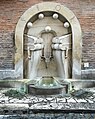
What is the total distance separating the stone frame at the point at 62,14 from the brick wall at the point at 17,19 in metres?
0.11

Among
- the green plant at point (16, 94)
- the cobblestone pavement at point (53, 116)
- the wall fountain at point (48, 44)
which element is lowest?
the cobblestone pavement at point (53, 116)

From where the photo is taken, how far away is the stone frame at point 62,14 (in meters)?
7.09

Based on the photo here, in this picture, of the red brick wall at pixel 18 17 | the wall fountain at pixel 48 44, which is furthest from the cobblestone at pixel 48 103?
the red brick wall at pixel 18 17

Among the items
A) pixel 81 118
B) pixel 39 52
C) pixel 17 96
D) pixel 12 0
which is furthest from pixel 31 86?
pixel 12 0

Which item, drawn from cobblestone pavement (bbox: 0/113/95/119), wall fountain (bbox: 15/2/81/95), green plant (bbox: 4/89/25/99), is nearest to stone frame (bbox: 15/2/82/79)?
wall fountain (bbox: 15/2/81/95)

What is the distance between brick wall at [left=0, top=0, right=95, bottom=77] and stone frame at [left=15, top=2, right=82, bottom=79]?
4.2 inches

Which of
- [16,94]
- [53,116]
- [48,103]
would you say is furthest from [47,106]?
[16,94]

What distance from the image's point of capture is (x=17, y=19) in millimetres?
7109

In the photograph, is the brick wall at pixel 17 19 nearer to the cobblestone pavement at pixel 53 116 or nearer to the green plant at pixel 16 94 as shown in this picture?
the green plant at pixel 16 94

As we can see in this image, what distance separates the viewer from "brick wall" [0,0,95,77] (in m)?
7.10

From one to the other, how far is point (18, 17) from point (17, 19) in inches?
2.2

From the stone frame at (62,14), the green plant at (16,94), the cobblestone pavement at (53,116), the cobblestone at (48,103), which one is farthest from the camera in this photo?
the stone frame at (62,14)

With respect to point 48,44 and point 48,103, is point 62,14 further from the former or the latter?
point 48,103

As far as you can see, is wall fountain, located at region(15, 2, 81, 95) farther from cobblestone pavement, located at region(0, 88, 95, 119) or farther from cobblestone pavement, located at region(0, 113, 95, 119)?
cobblestone pavement, located at region(0, 113, 95, 119)
